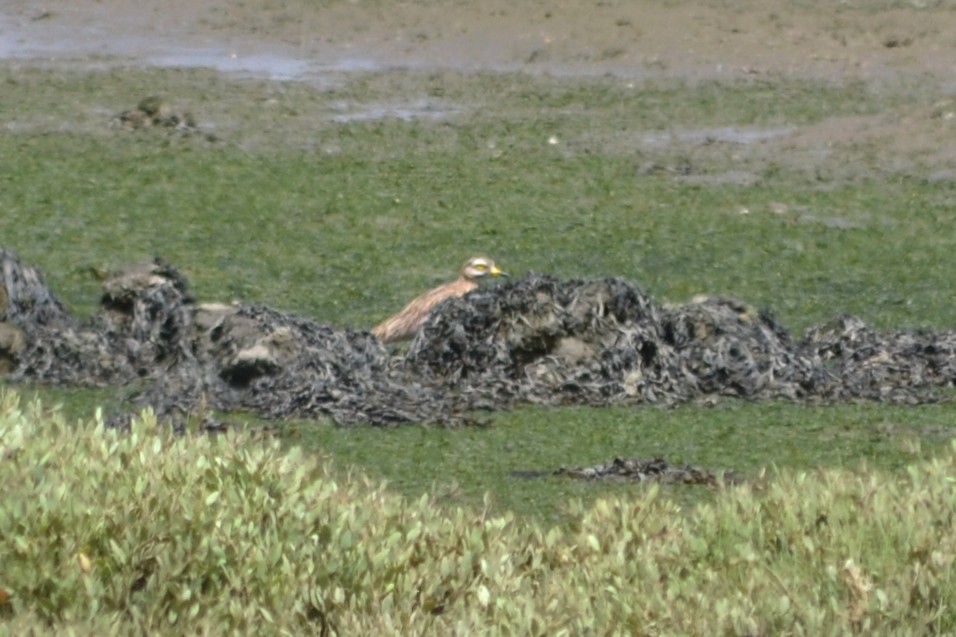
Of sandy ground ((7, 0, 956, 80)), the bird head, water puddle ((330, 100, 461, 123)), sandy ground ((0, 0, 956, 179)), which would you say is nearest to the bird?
the bird head

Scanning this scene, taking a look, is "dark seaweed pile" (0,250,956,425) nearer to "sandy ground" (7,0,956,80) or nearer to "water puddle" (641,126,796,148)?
"water puddle" (641,126,796,148)

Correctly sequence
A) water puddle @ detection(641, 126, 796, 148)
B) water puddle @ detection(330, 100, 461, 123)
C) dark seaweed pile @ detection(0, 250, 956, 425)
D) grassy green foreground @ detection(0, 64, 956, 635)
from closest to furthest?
grassy green foreground @ detection(0, 64, 956, 635)
dark seaweed pile @ detection(0, 250, 956, 425)
water puddle @ detection(641, 126, 796, 148)
water puddle @ detection(330, 100, 461, 123)

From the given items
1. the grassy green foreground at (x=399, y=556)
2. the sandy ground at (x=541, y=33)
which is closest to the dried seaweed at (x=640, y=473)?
the grassy green foreground at (x=399, y=556)

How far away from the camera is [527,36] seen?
18719mm

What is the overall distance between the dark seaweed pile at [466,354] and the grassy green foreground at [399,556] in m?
3.23

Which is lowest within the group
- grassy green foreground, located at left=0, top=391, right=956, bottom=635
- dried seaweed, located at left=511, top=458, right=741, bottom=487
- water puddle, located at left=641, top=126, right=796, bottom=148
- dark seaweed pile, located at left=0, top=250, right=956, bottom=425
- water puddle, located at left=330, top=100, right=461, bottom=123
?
water puddle, located at left=330, top=100, right=461, bottom=123

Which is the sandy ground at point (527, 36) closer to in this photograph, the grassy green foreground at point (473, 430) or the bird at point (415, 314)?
the grassy green foreground at point (473, 430)

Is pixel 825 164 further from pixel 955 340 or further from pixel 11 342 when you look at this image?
pixel 11 342

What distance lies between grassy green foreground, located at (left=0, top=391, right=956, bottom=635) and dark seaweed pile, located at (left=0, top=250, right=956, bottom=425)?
323 cm

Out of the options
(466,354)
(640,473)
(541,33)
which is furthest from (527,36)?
(640,473)

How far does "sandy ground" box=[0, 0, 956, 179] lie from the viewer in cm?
1777

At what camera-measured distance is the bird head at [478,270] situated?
11227 mm

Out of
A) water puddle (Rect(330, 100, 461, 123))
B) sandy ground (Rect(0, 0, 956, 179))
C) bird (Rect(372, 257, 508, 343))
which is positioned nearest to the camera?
bird (Rect(372, 257, 508, 343))

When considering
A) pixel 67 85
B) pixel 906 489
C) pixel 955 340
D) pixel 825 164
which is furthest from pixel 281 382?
pixel 67 85
